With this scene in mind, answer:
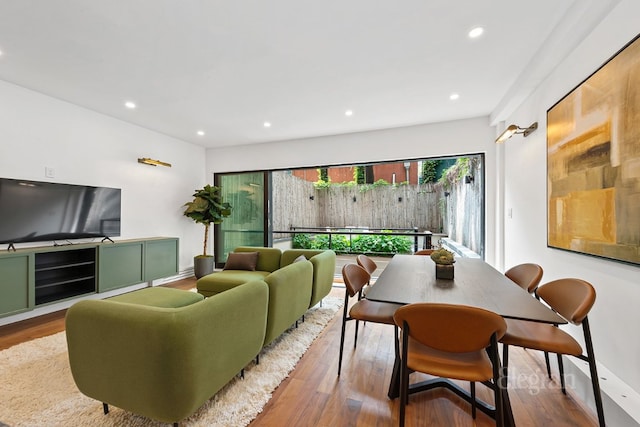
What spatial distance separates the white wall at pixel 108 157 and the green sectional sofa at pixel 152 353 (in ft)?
9.63

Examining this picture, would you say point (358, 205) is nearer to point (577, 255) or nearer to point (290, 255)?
point (290, 255)

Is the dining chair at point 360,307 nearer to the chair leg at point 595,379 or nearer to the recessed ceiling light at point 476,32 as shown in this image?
the chair leg at point 595,379

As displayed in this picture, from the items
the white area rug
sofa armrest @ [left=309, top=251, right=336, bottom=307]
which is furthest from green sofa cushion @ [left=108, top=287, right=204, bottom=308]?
sofa armrest @ [left=309, top=251, right=336, bottom=307]

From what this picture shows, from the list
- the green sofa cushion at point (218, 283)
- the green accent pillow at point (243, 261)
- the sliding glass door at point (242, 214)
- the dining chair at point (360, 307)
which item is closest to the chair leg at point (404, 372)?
the dining chair at point (360, 307)

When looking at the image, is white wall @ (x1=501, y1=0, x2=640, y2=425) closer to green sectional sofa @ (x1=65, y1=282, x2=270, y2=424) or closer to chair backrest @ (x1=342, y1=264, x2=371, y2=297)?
chair backrest @ (x1=342, y1=264, x2=371, y2=297)

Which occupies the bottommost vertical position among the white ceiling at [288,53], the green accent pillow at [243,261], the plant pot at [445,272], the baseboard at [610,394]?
the baseboard at [610,394]

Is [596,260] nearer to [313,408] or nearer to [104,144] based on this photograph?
[313,408]

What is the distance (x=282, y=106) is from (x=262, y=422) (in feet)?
10.9

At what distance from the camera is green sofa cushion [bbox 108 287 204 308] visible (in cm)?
231

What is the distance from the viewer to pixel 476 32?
2133mm

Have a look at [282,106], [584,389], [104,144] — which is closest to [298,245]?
[282,106]

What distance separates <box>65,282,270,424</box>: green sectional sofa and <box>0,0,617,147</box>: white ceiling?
201cm

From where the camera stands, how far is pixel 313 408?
67.6 inches

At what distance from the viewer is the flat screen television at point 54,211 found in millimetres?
2920
